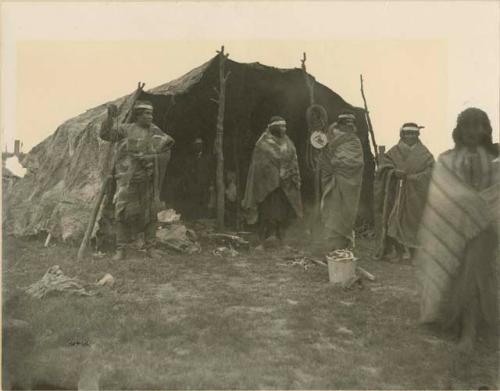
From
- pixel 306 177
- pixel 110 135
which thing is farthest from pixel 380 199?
pixel 110 135

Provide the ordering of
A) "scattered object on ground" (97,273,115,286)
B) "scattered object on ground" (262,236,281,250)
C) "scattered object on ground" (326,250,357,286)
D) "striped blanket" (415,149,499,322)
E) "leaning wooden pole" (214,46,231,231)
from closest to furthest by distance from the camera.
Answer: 1. "striped blanket" (415,149,499,322)
2. "scattered object on ground" (97,273,115,286)
3. "scattered object on ground" (326,250,357,286)
4. "scattered object on ground" (262,236,281,250)
5. "leaning wooden pole" (214,46,231,231)

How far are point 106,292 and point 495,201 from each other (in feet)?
12.9

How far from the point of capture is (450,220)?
485 centimetres

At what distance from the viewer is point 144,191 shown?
7.76 m

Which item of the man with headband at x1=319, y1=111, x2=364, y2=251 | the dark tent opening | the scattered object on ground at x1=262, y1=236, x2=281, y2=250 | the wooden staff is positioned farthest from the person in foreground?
the dark tent opening

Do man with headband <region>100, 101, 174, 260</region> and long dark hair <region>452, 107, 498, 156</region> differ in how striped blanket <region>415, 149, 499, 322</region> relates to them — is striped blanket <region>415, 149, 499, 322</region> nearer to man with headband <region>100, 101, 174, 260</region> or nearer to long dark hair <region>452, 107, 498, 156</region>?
long dark hair <region>452, 107, 498, 156</region>

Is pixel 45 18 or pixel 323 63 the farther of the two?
pixel 323 63

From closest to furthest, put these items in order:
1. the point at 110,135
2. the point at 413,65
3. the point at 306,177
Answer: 1. the point at 413,65
2. the point at 110,135
3. the point at 306,177

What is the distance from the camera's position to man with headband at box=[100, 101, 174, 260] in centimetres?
Result: 761

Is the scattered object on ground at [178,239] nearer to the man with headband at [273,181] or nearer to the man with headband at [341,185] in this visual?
the man with headband at [273,181]

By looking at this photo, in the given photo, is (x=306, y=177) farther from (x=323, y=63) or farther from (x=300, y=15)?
(x=300, y=15)

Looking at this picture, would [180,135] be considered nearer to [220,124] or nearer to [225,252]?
[220,124]

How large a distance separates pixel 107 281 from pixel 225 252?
240cm

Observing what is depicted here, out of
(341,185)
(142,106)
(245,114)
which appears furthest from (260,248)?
(245,114)
